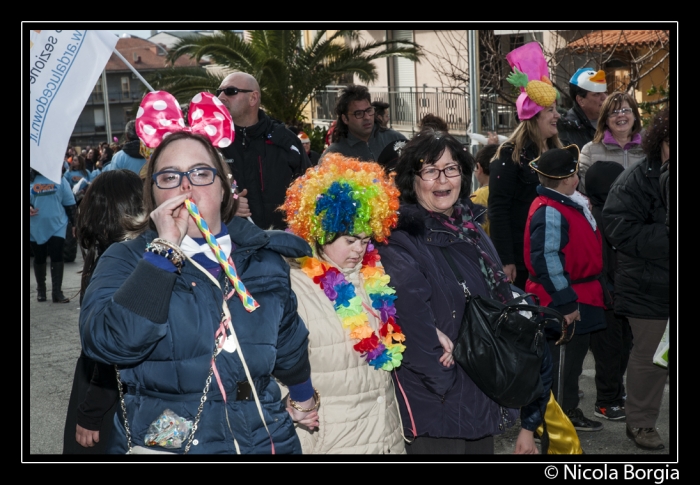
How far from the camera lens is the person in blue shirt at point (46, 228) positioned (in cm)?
1112

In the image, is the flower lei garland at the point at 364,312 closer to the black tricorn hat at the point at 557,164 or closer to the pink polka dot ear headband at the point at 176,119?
the pink polka dot ear headband at the point at 176,119

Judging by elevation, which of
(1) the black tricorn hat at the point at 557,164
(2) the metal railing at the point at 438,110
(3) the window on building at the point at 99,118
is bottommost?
(1) the black tricorn hat at the point at 557,164

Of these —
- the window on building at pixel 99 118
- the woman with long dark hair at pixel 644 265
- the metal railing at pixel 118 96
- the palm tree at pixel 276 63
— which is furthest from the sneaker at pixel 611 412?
A: the window on building at pixel 99 118

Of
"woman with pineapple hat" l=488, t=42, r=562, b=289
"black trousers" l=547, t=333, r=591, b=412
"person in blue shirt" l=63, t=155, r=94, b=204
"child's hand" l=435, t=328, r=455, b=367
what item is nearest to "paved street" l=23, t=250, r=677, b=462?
"black trousers" l=547, t=333, r=591, b=412

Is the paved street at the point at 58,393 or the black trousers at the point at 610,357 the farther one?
the black trousers at the point at 610,357

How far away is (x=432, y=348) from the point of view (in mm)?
3719

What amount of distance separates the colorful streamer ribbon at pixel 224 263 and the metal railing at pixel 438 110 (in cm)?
1276

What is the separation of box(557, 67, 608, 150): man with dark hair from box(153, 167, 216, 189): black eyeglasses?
184 inches

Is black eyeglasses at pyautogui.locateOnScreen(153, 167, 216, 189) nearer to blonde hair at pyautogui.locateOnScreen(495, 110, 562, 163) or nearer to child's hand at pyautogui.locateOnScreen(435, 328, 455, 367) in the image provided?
child's hand at pyautogui.locateOnScreen(435, 328, 455, 367)

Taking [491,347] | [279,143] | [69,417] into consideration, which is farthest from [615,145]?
[69,417]

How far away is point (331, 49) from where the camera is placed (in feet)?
64.4

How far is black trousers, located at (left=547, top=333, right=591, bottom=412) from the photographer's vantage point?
5.78 meters

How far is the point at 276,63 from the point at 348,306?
53.8 ft

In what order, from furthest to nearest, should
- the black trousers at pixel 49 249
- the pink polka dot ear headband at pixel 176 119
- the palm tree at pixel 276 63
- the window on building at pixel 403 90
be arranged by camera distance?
the window on building at pixel 403 90 < the palm tree at pixel 276 63 < the black trousers at pixel 49 249 < the pink polka dot ear headband at pixel 176 119
